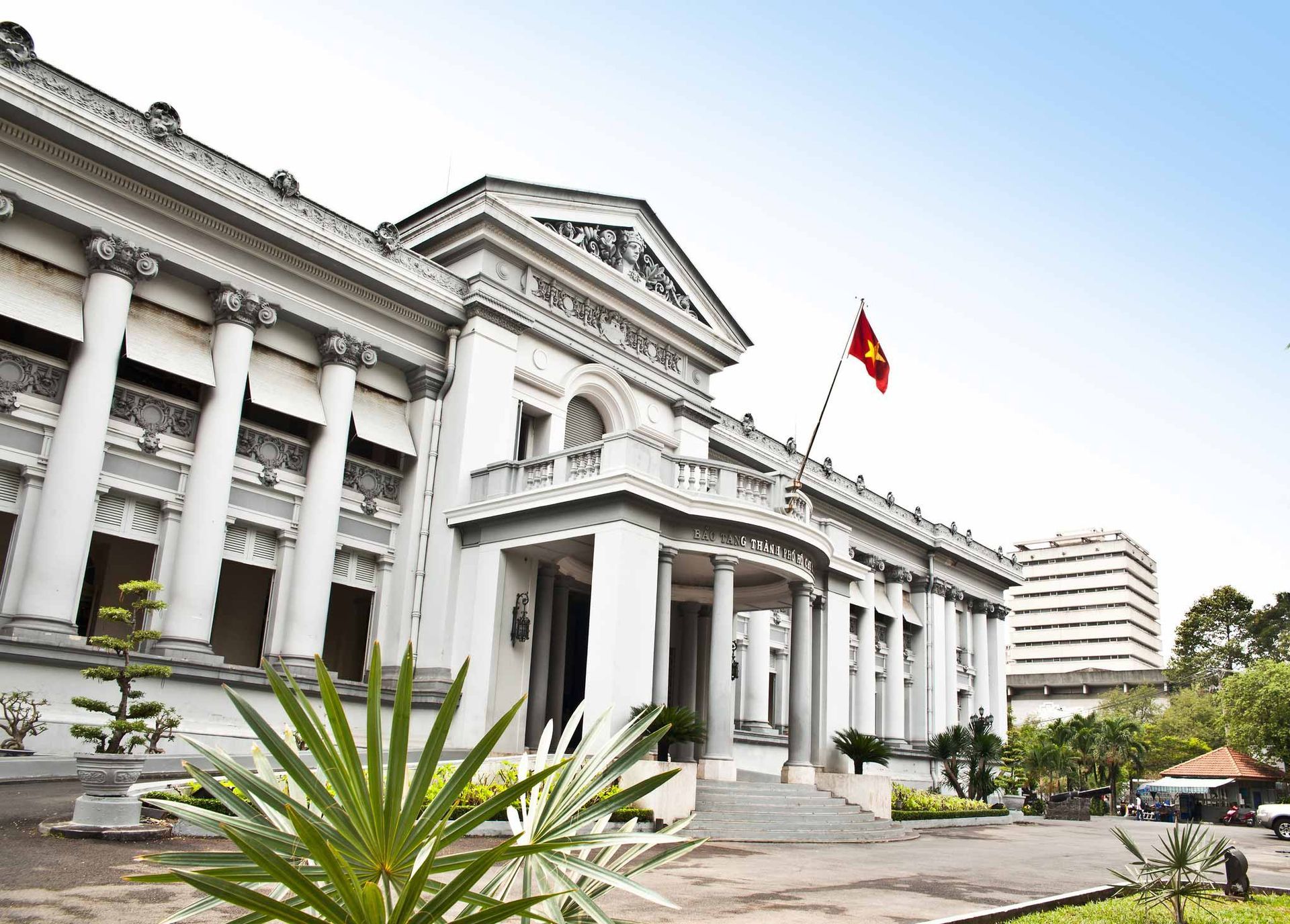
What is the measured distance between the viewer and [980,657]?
45719mm

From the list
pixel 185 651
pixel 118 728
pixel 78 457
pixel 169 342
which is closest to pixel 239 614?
pixel 185 651

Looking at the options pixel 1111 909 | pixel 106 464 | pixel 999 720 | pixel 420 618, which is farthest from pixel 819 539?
pixel 999 720

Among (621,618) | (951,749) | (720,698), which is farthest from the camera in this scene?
(951,749)

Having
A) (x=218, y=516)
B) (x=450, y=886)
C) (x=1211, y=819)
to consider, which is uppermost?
(x=218, y=516)

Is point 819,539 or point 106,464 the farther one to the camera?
point 819,539

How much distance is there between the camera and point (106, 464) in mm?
17906

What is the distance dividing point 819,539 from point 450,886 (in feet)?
63.5

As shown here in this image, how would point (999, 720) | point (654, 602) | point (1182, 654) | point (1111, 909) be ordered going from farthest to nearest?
point (1182, 654)
point (999, 720)
point (654, 602)
point (1111, 909)

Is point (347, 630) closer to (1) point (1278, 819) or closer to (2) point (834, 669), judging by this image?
(2) point (834, 669)

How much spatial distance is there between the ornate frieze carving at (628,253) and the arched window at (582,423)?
340 centimetres

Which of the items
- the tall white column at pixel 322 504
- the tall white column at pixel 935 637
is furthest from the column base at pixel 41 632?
the tall white column at pixel 935 637

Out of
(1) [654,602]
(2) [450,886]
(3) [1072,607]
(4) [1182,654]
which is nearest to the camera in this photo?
(2) [450,886]

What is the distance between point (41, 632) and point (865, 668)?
22.9m

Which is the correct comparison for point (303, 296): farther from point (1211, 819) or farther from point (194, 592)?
point (1211, 819)
